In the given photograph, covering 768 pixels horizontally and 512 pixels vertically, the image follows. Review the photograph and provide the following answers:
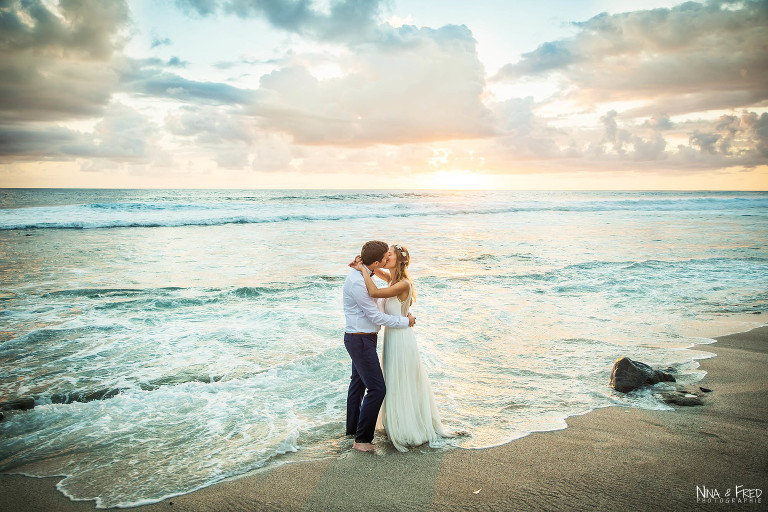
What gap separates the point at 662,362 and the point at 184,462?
6.91m

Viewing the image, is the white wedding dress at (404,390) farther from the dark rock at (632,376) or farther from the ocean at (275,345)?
the dark rock at (632,376)

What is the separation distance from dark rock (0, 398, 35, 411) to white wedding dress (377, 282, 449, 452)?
4666 mm

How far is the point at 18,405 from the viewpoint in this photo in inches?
220

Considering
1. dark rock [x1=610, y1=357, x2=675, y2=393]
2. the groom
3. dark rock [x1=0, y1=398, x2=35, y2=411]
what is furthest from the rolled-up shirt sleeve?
dark rock [x1=0, y1=398, x2=35, y2=411]

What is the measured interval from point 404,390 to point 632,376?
3.40 meters

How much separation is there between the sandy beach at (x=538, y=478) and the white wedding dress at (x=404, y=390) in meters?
0.20

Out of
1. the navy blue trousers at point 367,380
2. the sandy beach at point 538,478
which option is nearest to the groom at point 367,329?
the navy blue trousers at point 367,380

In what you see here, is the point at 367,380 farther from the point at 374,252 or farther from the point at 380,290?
the point at 374,252

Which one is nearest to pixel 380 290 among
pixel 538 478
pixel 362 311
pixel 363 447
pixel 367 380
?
pixel 362 311

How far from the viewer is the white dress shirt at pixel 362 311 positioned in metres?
4.40

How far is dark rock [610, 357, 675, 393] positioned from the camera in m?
5.83

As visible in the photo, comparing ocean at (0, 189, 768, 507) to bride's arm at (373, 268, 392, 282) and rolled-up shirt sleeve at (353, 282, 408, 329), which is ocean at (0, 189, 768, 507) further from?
bride's arm at (373, 268, 392, 282)

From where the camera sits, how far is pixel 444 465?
A: 414 cm

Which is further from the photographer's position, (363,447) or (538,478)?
(363,447)
